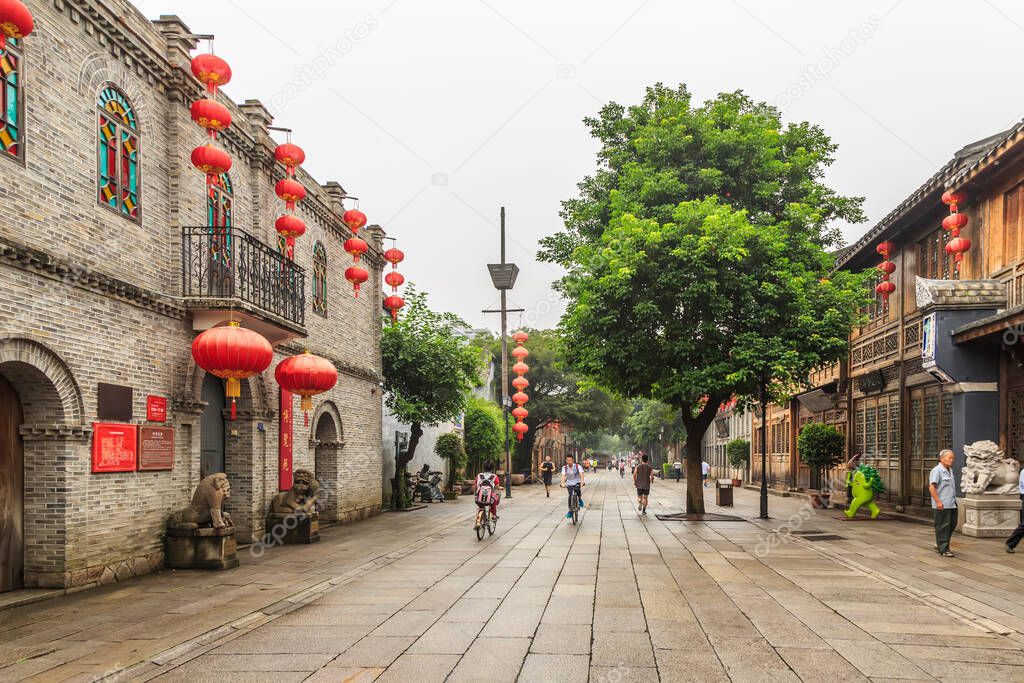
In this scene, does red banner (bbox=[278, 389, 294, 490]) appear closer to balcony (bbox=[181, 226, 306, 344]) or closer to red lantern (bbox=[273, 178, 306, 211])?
balcony (bbox=[181, 226, 306, 344])

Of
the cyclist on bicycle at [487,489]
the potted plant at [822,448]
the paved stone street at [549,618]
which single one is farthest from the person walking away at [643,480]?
the paved stone street at [549,618]

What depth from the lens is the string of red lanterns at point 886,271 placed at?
66.2 ft

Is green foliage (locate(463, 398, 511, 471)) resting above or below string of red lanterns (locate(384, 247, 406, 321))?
below

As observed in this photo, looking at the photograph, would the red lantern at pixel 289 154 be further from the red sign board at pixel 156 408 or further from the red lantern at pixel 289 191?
the red sign board at pixel 156 408

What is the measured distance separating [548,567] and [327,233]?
35.2ft

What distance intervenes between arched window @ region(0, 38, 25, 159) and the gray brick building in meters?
0.02

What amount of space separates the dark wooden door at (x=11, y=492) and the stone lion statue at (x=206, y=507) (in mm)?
2329

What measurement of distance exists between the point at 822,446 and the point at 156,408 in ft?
60.8

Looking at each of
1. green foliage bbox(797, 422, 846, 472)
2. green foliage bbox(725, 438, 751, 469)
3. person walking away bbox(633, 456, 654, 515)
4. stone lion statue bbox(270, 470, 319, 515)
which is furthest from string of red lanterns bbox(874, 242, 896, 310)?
green foliage bbox(725, 438, 751, 469)

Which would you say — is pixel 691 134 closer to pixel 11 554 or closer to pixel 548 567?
pixel 548 567

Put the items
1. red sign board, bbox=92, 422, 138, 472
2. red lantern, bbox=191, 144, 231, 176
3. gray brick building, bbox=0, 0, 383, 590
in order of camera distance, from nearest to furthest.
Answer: gray brick building, bbox=0, 0, 383, 590
red sign board, bbox=92, 422, 138, 472
red lantern, bbox=191, 144, 231, 176

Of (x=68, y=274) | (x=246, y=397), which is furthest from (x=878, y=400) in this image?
(x=68, y=274)

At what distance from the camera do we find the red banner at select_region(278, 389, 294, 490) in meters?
16.0

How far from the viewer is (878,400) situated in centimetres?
2288
